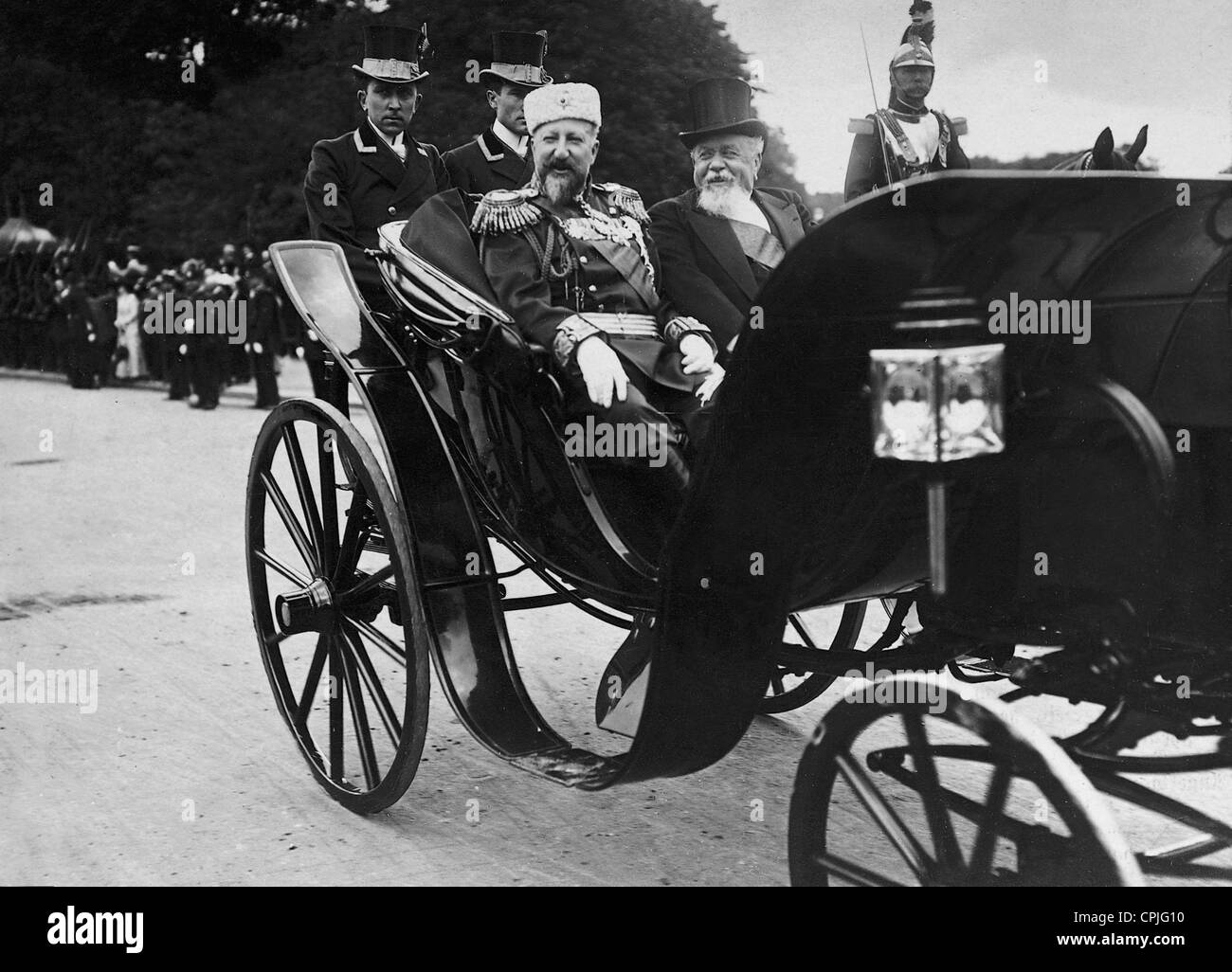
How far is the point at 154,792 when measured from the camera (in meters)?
3.66

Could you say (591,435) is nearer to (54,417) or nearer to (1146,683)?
(1146,683)

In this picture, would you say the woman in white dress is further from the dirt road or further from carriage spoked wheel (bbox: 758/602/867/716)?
carriage spoked wheel (bbox: 758/602/867/716)

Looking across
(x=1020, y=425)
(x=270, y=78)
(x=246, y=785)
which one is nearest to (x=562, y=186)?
(x=1020, y=425)

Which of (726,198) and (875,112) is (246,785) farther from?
(875,112)

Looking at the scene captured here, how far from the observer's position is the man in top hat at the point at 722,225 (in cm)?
324

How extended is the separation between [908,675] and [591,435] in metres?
1.16

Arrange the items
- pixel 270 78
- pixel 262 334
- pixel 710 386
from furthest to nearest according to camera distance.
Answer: pixel 262 334
pixel 270 78
pixel 710 386

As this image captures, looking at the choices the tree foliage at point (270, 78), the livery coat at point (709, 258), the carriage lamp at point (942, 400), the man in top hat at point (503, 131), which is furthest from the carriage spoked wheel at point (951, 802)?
the man in top hat at point (503, 131)

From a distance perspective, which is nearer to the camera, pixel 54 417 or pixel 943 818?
pixel 943 818

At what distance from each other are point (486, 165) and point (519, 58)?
40 cm

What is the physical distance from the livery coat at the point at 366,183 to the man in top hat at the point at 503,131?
16 centimetres

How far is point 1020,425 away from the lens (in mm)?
2246

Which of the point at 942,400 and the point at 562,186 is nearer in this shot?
the point at 942,400
